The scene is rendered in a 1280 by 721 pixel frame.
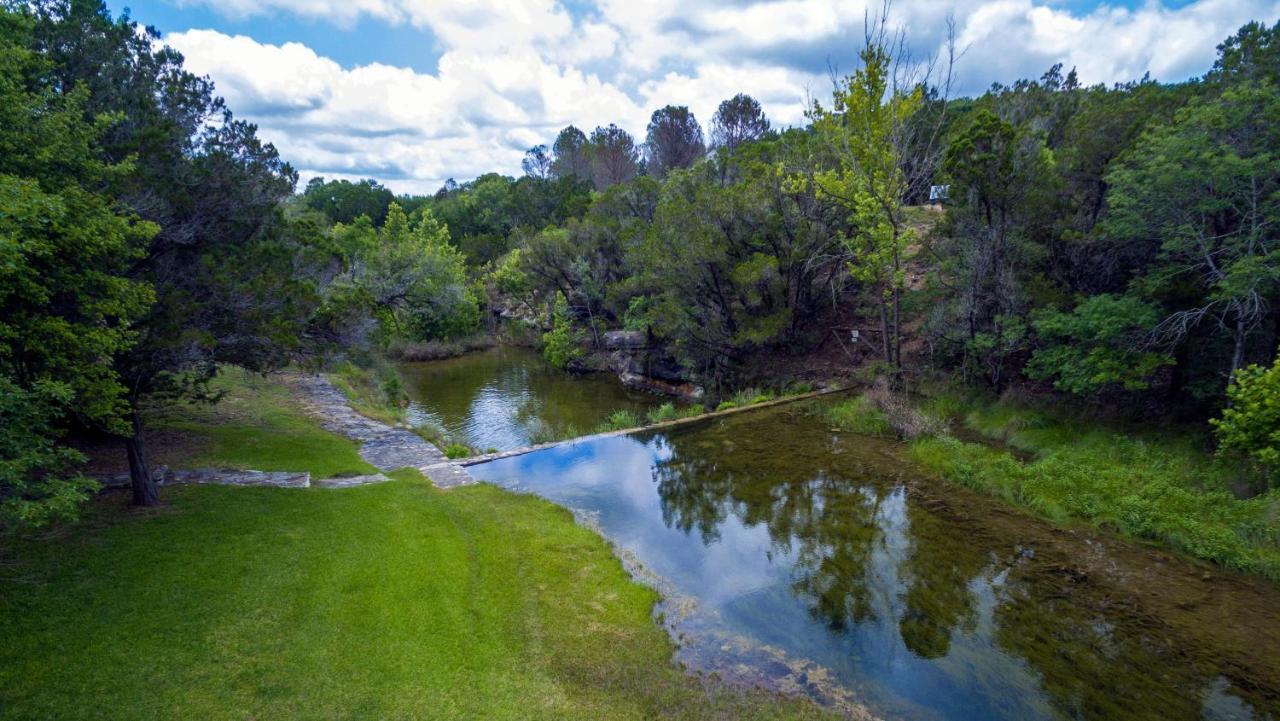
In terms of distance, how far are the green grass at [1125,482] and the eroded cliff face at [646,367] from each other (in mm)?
12518

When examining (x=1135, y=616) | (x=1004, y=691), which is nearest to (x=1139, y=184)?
(x=1135, y=616)

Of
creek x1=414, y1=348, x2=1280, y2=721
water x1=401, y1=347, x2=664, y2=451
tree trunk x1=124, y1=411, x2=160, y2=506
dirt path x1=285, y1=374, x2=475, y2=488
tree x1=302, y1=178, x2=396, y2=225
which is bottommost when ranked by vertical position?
water x1=401, y1=347, x2=664, y2=451

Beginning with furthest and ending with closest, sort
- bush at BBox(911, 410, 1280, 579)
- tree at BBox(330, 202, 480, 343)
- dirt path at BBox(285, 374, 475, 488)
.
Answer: tree at BBox(330, 202, 480, 343) < dirt path at BBox(285, 374, 475, 488) < bush at BBox(911, 410, 1280, 579)

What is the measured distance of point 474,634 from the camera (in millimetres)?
7203

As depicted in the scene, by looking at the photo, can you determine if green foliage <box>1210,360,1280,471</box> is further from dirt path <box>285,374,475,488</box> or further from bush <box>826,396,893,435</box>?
dirt path <box>285,374,475,488</box>

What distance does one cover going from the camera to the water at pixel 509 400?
21.1 meters

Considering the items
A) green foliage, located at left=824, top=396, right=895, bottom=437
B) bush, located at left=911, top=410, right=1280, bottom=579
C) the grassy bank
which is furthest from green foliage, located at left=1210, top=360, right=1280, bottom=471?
green foliage, located at left=824, top=396, right=895, bottom=437

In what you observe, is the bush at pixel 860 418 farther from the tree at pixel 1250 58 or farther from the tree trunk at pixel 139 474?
the tree trunk at pixel 139 474

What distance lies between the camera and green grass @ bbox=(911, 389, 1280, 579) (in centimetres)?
945

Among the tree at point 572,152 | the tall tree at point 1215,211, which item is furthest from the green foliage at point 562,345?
the tree at point 572,152

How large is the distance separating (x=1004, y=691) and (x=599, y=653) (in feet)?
16.0

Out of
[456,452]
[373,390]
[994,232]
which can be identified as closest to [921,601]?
[456,452]

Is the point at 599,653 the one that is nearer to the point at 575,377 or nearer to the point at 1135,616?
the point at 1135,616

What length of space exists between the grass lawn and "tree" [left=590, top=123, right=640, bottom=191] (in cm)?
5237
